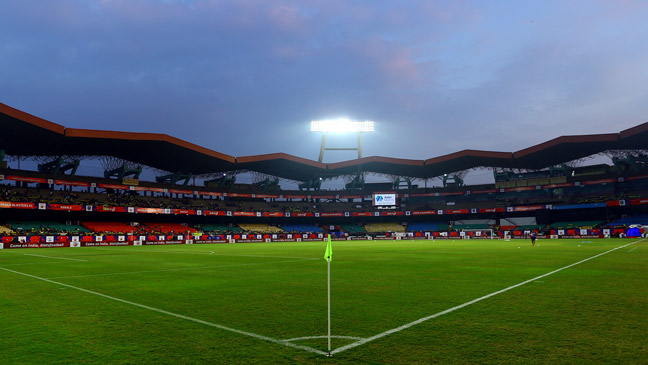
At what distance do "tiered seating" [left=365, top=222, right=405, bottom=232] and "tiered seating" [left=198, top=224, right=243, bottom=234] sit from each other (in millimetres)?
30144

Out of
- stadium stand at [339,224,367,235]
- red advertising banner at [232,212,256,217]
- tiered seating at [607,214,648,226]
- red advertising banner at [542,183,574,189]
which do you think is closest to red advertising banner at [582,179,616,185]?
red advertising banner at [542,183,574,189]

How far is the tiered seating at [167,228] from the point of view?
69438mm

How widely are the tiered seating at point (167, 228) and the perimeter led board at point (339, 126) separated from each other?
3730cm

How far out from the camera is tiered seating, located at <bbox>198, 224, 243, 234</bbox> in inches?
3034

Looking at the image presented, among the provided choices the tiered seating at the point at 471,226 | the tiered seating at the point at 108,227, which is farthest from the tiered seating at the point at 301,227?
the tiered seating at the point at 108,227

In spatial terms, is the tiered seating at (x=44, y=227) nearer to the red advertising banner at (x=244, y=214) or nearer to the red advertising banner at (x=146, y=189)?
the red advertising banner at (x=146, y=189)

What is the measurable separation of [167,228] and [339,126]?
45116mm

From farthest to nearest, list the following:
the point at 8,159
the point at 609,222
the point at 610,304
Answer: the point at 609,222 < the point at 8,159 < the point at 610,304

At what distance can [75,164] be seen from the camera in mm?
66750

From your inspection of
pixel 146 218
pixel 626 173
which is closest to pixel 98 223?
pixel 146 218

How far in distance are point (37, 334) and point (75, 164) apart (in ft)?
228

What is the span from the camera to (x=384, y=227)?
311 ft

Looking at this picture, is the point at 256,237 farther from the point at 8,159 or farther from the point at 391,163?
the point at 8,159

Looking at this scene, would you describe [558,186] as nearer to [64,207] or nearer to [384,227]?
[384,227]
